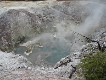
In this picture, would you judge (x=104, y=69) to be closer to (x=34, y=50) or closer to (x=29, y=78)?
(x=29, y=78)

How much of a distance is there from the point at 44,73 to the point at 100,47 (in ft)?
8.40

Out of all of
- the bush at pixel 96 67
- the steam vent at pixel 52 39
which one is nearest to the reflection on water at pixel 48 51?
the steam vent at pixel 52 39

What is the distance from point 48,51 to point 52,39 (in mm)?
1109

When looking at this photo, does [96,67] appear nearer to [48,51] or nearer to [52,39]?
[48,51]

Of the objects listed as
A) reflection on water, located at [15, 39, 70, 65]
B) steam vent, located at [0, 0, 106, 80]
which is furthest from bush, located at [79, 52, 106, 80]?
reflection on water, located at [15, 39, 70, 65]

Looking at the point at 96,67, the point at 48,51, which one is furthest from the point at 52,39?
the point at 96,67

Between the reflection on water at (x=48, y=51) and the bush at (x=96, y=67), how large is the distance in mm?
3796

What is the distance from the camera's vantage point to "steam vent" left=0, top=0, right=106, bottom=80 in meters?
12.8

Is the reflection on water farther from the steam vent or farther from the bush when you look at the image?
the bush

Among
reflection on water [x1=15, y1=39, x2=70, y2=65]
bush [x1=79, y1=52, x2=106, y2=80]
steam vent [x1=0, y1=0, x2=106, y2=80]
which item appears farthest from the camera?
reflection on water [x1=15, y1=39, x2=70, y2=65]

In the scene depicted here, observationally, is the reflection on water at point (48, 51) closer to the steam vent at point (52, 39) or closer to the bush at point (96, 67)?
the steam vent at point (52, 39)

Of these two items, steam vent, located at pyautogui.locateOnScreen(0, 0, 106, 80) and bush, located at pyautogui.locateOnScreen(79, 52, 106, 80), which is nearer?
bush, located at pyautogui.locateOnScreen(79, 52, 106, 80)

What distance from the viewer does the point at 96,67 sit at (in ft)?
37.5

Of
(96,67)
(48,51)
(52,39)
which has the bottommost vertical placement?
(48,51)
